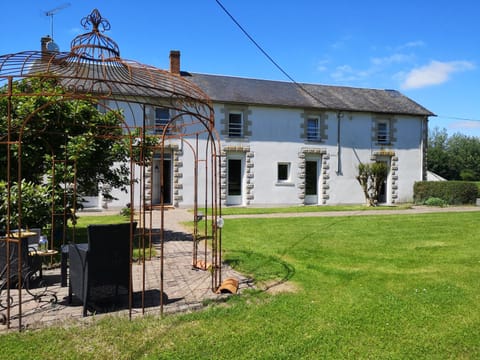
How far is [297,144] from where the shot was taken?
19.1 m

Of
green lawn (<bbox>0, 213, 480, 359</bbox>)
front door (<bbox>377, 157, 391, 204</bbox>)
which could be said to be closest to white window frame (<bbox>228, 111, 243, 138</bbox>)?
front door (<bbox>377, 157, 391, 204</bbox>)

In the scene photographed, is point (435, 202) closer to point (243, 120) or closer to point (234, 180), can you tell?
point (234, 180)

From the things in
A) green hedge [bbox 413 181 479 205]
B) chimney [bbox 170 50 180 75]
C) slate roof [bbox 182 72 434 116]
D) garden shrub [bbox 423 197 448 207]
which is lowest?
garden shrub [bbox 423 197 448 207]

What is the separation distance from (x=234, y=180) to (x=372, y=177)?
257 inches

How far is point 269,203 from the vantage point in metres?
18.6

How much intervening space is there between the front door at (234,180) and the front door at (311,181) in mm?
3522

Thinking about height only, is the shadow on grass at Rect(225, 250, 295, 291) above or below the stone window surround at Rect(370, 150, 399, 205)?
below

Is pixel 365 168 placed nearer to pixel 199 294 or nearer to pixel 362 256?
pixel 362 256

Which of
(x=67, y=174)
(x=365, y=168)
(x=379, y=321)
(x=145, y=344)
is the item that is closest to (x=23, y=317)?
(x=145, y=344)

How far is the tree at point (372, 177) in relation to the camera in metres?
18.1

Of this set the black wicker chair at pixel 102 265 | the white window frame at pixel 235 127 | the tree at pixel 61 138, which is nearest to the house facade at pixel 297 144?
the white window frame at pixel 235 127

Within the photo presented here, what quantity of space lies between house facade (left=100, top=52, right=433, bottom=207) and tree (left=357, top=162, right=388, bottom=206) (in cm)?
126

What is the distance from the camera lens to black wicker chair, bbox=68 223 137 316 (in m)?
4.11

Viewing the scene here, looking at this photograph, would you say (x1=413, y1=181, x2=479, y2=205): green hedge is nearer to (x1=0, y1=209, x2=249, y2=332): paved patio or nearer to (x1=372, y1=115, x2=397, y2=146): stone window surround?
(x1=372, y1=115, x2=397, y2=146): stone window surround
